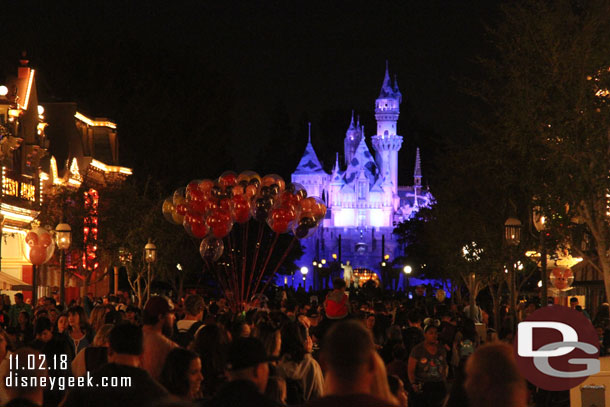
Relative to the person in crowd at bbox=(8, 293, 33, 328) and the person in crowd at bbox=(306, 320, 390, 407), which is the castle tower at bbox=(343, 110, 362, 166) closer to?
the person in crowd at bbox=(8, 293, 33, 328)

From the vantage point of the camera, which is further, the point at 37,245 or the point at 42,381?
the point at 37,245

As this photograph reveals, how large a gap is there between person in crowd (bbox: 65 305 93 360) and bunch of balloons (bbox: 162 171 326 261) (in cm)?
1241

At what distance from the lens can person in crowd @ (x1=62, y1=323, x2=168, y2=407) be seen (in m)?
5.20

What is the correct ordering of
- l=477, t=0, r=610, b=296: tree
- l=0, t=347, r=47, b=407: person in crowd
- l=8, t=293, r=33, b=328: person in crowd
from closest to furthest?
l=0, t=347, r=47, b=407: person in crowd → l=477, t=0, r=610, b=296: tree → l=8, t=293, r=33, b=328: person in crowd

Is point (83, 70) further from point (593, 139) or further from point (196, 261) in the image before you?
point (593, 139)

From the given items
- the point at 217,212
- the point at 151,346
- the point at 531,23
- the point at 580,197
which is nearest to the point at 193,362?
the point at 151,346

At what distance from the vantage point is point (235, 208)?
1003 inches

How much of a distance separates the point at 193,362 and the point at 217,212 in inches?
729

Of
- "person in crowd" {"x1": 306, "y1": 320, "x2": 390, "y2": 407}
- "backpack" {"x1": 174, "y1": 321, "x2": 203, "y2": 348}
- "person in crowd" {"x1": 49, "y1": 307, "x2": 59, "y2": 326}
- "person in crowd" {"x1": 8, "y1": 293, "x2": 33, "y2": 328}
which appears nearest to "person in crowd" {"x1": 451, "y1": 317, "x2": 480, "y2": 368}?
"backpack" {"x1": 174, "y1": 321, "x2": 203, "y2": 348}

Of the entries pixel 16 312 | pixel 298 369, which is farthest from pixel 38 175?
pixel 298 369

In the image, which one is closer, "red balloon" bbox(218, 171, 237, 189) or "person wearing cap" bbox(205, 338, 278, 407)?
"person wearing cap" bbox(205, 338, 278, 407)

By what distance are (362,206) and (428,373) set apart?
4649 inches

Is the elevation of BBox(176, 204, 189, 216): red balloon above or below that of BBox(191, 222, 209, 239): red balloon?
above

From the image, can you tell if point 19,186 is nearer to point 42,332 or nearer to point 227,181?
point 227,181
